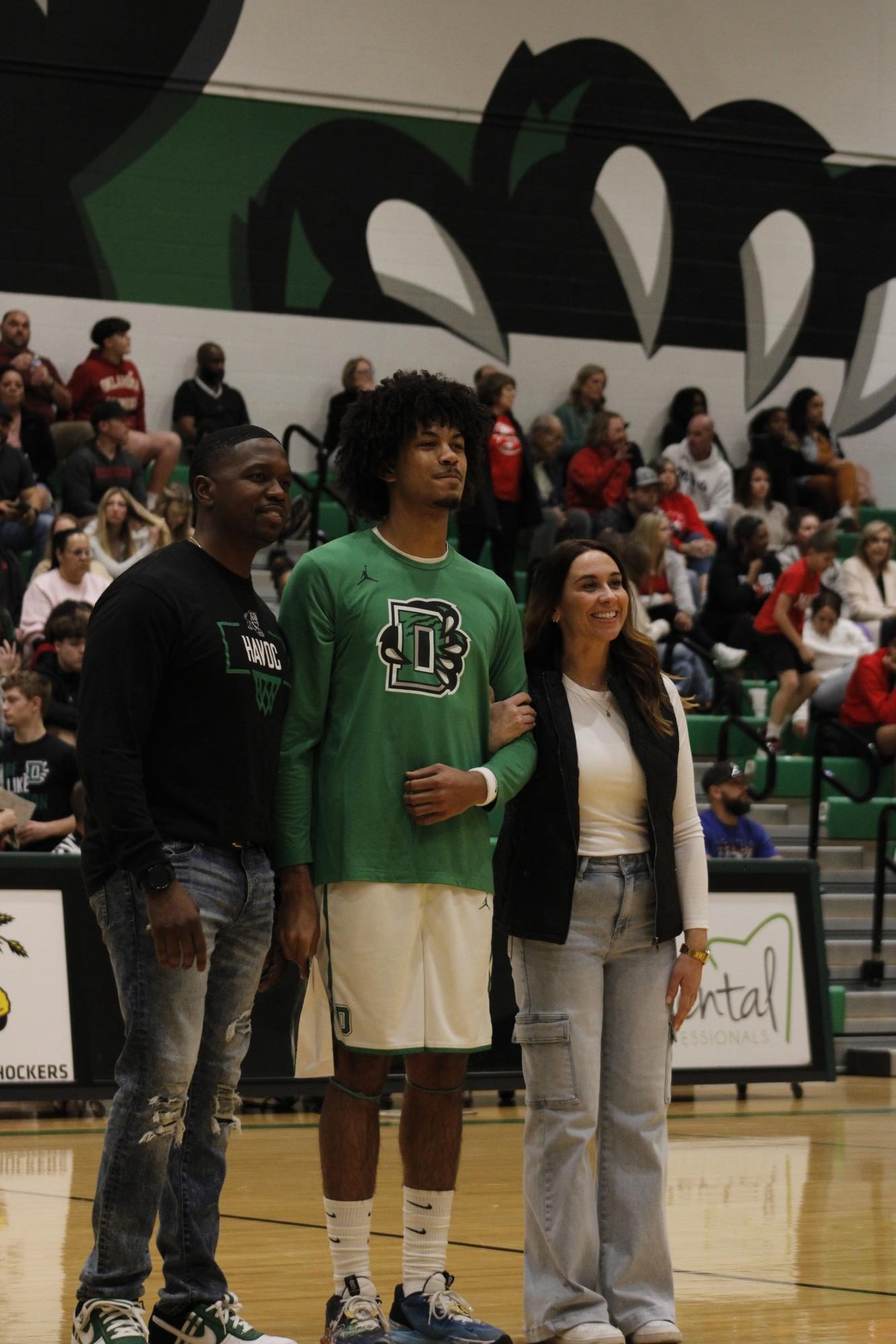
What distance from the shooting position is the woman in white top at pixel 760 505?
668 inches

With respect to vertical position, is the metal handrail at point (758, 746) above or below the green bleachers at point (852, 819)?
above

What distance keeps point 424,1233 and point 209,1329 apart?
52 cm

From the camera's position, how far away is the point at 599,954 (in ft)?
14.9

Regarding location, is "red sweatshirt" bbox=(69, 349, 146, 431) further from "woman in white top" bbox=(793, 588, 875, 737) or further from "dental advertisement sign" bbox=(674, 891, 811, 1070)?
"dental advertisement sign" bbox=(674, 891, 811, 1070)

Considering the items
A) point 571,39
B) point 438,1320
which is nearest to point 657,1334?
point 438,1320

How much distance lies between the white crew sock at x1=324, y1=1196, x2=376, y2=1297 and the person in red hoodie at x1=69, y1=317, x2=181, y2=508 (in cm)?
1085

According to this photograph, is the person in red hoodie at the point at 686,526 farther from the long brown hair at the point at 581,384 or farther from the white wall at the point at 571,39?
the white wall at the point at 571,39

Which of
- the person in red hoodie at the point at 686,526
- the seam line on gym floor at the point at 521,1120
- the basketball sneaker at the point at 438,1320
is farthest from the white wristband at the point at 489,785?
the person in red hoodie at the point at 686,526

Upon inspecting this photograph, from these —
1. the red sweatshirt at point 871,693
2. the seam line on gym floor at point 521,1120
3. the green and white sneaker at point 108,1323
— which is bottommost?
the seam line on gym floor at point 521,1120

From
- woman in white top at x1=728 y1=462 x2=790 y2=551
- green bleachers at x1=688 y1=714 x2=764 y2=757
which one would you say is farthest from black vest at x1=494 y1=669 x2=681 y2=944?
woman in white top at x1=728 y1=462 x2=790 y2=551

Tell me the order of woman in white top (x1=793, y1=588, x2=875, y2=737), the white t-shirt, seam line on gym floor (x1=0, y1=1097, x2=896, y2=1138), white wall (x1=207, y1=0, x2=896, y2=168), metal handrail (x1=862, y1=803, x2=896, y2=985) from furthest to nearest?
white wall (x1=207, y1=0, x2=896, y2=168) → woman in white top (x1=793, y1=588, x2=875, y2=737) → metal handrail (x1=862, y1=803, x2=896, y2=985) → seam line on gym floor (x1=0, y1=1097, x2=896, y2=1138) → the white t-shirt

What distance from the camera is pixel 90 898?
13.3ft

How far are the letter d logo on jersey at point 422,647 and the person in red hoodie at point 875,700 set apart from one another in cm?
933

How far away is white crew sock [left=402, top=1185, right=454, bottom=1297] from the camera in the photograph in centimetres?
429
